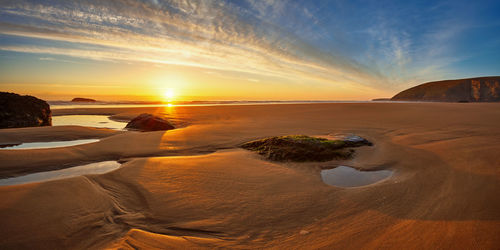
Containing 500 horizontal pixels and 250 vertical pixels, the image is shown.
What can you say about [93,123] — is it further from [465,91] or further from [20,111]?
[465,91]

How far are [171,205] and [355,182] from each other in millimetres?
2666

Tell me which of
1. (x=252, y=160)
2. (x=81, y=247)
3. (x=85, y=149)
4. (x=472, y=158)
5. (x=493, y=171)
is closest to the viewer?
(x=81, y=247)

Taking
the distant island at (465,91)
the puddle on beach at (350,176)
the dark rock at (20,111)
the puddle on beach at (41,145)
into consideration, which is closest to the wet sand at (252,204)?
the puddle on beach at (350,176)

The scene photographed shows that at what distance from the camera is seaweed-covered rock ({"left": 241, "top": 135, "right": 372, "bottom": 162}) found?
4.43 metres

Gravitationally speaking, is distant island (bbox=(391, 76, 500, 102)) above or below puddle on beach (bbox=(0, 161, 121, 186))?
above

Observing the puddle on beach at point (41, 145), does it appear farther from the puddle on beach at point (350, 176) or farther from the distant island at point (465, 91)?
the distant island at point (465, 91)

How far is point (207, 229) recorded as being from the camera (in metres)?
2.14

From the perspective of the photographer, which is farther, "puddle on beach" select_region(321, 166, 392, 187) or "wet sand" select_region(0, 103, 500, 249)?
"puddle on beach" select_region(321, 166, 392, 187)

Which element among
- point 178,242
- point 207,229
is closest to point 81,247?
point 178,242

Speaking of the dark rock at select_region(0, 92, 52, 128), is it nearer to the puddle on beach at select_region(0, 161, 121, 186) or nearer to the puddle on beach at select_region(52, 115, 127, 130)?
the puddle on beach at select_region(52, 115, 127, 130)

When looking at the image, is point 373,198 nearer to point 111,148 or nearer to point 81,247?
point 81,247

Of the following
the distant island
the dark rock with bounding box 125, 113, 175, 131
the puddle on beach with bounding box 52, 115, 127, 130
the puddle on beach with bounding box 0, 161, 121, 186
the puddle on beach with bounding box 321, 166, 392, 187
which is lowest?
A: the puddle on beach with bounding box 0, 161, 121, 186

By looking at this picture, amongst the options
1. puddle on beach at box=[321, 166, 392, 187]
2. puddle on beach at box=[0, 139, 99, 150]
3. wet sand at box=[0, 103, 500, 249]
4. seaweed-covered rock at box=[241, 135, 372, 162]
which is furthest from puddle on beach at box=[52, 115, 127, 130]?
puddle on beach at box=[321, 166, 392, 187]

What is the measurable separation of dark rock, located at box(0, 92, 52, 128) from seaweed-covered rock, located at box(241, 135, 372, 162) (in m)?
10.7
